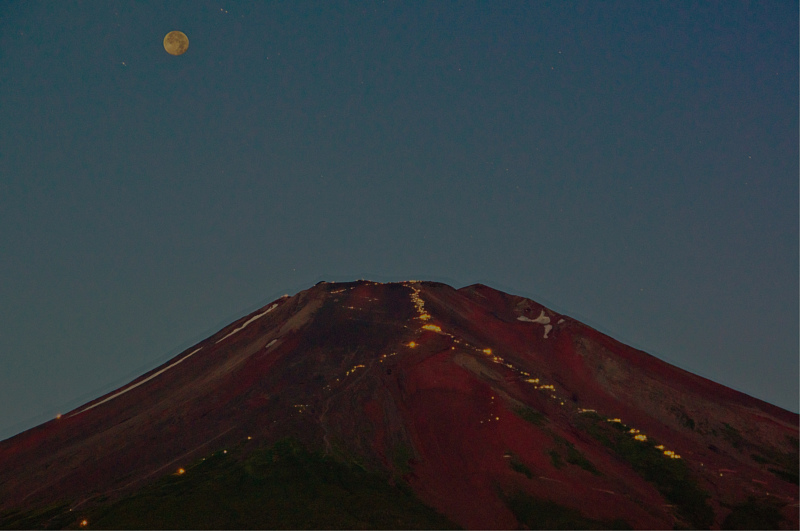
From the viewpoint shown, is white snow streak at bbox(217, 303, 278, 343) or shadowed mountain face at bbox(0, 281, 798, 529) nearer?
shadowed mountain face at bbox(0, 281, 798, 529)

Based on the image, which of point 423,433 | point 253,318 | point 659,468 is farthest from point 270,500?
point 253,318

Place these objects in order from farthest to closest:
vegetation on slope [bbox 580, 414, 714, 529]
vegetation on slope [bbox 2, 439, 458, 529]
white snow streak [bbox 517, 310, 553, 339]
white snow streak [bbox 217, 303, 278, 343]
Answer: white snow streak [bbox 217, 303, 278, 343], white snow streak [bbox 517, 310, 553, 339], vegetation on slope [bbox 580, 414, 714, 529], vegetation on slope [bbox 2, 439, 458, 529]

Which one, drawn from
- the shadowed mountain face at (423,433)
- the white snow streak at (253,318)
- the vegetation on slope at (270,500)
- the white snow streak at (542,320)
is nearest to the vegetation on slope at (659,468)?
the shadowed mountain face at (423,433)

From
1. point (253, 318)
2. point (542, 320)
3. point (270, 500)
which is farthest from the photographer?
point (253, 318)

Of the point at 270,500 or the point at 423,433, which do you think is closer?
the point at 270,500

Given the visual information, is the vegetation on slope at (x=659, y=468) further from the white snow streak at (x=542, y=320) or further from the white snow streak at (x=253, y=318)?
the white snow streak at (x=253, y=318)

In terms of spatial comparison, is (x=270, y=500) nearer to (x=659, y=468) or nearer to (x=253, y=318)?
(x=659, y=468)

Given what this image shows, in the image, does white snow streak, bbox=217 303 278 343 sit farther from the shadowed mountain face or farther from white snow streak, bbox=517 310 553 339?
white snow streak, bbox=517 310 553 339

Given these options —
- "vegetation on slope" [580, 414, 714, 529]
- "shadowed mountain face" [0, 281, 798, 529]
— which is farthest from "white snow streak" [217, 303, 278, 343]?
"vegetation on slope" [580, 414, 714, 529]

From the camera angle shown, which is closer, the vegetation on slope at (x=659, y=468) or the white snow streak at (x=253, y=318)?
the vegetation on slope at (x=659, y=468)
